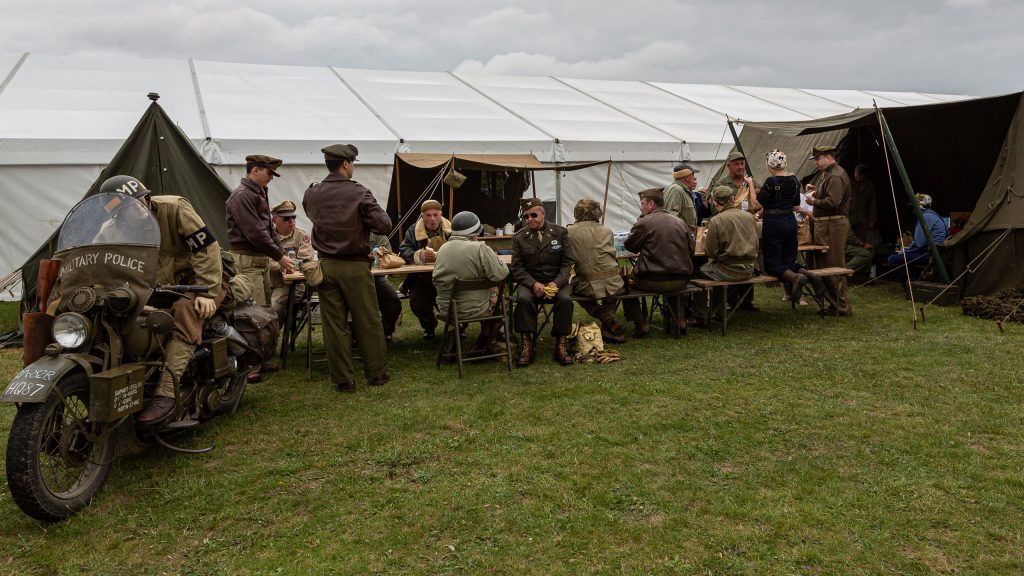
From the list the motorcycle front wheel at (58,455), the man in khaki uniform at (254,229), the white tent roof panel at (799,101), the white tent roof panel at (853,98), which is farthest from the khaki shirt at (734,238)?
the white tent roof panel at (853,98)

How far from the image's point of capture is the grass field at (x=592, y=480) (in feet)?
8.80

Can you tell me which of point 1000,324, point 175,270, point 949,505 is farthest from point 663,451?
point 1000,324

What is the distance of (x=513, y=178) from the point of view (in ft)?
35.0

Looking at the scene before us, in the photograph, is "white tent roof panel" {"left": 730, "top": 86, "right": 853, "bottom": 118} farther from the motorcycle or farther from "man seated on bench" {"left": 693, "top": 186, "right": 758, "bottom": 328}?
the motorcycle

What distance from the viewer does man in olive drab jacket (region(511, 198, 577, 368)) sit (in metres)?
5.66

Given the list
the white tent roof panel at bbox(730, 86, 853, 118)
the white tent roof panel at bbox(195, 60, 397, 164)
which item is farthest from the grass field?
the white tent roof panel at bbox(730, 86, 853, 118)

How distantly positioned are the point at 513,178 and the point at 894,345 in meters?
6.23

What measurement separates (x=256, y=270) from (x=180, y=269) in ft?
5.08

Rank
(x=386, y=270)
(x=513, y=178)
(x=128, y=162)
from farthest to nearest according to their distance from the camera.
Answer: (x=513, y=178), (x=128, y=162), (x=386, y=270)

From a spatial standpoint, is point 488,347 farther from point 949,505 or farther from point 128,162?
point 128,162

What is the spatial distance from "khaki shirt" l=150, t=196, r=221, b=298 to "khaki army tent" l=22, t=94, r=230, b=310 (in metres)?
3.68

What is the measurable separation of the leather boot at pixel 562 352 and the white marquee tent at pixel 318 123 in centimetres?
584

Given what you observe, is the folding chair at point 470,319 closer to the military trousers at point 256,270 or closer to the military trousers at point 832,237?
the military trousers at point 256,270

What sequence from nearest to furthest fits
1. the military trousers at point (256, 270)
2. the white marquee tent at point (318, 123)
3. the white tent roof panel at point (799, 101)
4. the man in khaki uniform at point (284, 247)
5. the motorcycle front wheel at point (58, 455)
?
1. the motorcycle front wheel at point (58, 455)
2. the military trousers at point (256, 270)
3. the man in khaki uniform at point (284, 247)
4. the white marquee tent at point (318, 123)
5. the white tent roof panel at point (799, 101)
